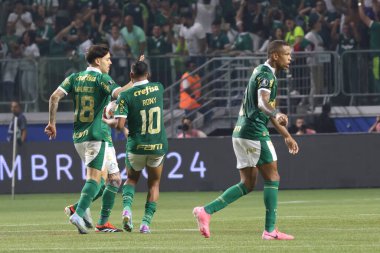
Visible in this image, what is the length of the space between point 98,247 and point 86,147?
9.27 ft

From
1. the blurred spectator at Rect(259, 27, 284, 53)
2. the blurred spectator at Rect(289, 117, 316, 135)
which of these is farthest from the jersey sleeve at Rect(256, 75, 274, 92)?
the blurred spectator at Rect(259, 27, 284, 53)

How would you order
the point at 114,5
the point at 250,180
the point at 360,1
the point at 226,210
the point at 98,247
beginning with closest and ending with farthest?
the point at 98,247 → the point at 250,180 → the point at 226,210 → the point at 360,1 → the point at 114,5

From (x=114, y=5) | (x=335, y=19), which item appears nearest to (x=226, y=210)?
(x=335, y=19)

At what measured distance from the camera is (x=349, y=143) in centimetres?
2709

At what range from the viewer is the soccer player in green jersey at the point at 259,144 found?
45.6 feet

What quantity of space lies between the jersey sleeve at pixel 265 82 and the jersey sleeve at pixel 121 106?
73.7 inches

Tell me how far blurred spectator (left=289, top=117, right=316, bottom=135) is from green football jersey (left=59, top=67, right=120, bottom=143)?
12.8 metres

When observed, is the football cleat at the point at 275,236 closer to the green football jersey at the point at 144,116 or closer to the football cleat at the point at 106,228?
the green football jersey at the point at 144,116

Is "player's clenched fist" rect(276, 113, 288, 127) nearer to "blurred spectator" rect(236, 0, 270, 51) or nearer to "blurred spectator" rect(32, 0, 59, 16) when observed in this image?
"blurred spectator" rect(236, 0, 270, 51)

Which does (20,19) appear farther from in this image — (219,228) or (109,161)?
(219,228)

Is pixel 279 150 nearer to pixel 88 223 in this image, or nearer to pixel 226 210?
pixel 226 210

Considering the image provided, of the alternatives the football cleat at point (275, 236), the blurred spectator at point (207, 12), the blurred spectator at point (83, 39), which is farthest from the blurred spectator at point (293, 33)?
the football cleat at point (275, 236)

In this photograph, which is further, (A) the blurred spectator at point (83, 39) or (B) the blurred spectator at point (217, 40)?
(A) the blurred spectator at point (83, 39)

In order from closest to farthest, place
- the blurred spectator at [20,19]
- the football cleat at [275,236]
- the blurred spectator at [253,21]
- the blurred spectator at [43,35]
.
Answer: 1. the football cleat at [275,236]
2. the blurred spectator at [253,21]
3. the blurred spectator at [43,35]
4. the blurred spectator at [20,19]
